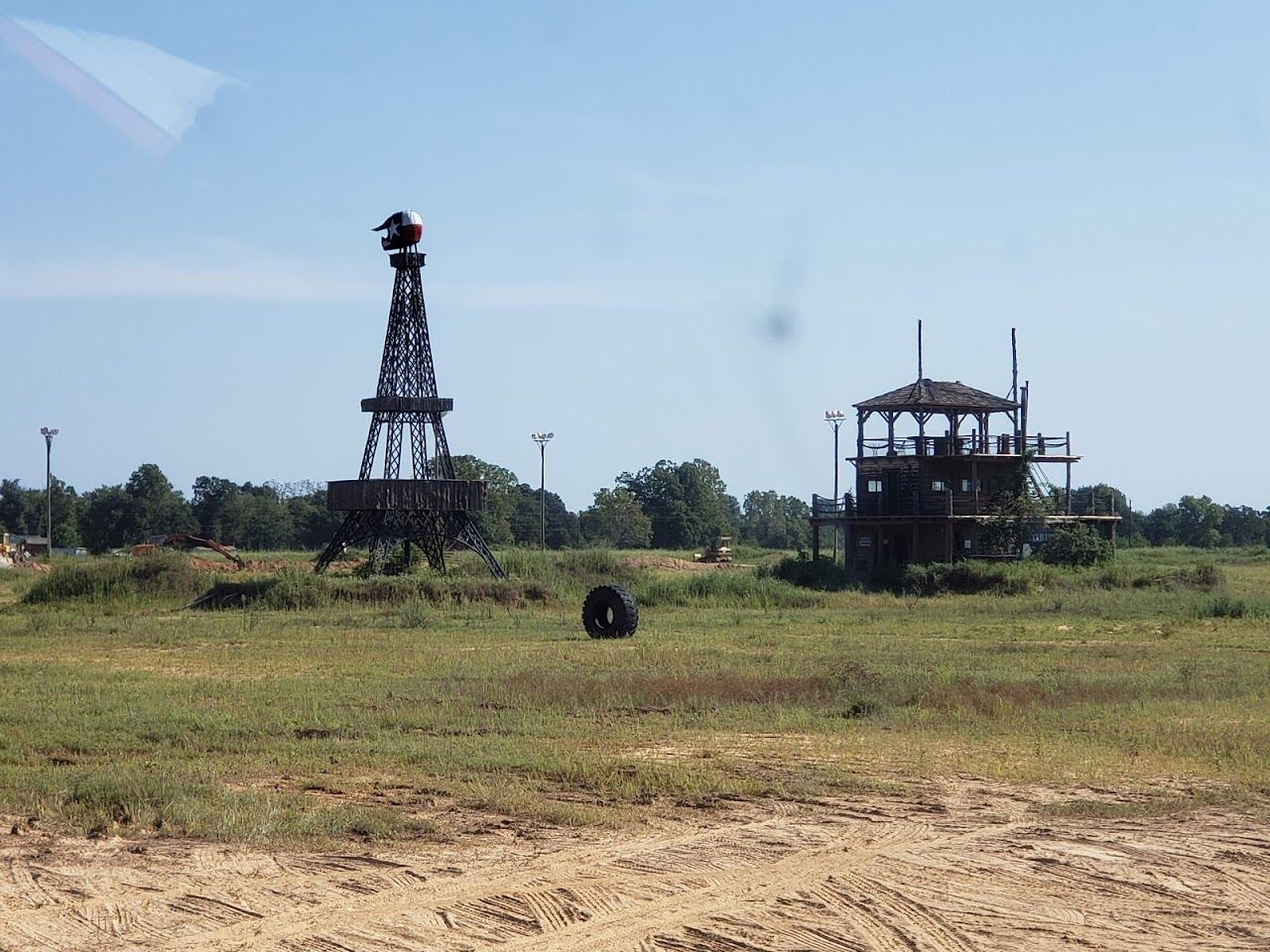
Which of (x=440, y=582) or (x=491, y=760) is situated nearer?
(x=491, y=760)

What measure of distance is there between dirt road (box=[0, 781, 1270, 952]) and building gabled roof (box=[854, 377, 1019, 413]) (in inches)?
1799

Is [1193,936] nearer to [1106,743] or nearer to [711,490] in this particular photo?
[1106,743]

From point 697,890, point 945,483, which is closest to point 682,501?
point 945,483

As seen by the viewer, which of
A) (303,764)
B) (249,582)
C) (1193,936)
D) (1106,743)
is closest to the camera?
(1193,936)

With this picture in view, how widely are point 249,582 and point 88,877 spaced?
34386 millimetres

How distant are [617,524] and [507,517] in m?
10.1

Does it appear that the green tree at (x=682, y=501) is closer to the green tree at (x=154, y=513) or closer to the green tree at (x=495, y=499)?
the green tree at (x=495, y=499)

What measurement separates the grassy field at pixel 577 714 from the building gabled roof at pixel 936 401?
19351mm

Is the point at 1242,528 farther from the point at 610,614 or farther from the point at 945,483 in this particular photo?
the point at 610,614

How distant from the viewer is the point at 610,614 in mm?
31734

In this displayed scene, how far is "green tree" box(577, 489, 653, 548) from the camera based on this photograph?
127m

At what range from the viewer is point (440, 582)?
44.2 meters

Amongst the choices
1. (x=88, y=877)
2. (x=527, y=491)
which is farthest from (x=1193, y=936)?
(x=527, y=491)

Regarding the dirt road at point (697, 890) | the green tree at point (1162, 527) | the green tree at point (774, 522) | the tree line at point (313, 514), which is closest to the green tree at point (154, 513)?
the tree line at point (313, 514)
